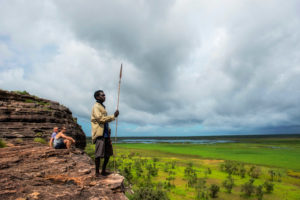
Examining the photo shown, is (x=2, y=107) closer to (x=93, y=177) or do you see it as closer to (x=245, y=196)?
(x=93, y=177)

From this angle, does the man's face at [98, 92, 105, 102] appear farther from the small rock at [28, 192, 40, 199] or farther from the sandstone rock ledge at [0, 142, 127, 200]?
the small rock at [28, 192, 40, 199]

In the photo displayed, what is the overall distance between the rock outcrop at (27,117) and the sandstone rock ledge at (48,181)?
864 cm

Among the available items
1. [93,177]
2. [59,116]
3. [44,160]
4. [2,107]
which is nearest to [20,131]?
[2,107]

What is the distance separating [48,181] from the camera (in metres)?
4.96

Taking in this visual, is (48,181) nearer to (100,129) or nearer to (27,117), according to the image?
(100,129)

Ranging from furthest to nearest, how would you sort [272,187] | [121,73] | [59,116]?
[272,187] → [59,116] → [121,73]

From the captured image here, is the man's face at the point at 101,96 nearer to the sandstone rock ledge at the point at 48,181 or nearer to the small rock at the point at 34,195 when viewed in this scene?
the sandstone rock ledge at the point at 48,181

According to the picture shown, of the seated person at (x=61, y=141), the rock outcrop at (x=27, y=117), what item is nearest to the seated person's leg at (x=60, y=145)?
the seated person at (x=61, y=141)

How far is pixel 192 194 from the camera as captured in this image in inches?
800

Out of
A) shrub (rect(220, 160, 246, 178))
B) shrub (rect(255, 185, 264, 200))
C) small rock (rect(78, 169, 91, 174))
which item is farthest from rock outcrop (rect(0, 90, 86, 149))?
shrub (rect(220, 160, 246, 178))

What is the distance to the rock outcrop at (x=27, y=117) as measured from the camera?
13.5 m

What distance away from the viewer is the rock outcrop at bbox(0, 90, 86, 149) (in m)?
13.5

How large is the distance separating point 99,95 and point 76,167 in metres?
3.24

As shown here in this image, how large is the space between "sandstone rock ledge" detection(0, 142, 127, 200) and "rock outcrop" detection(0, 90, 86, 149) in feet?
28.3
